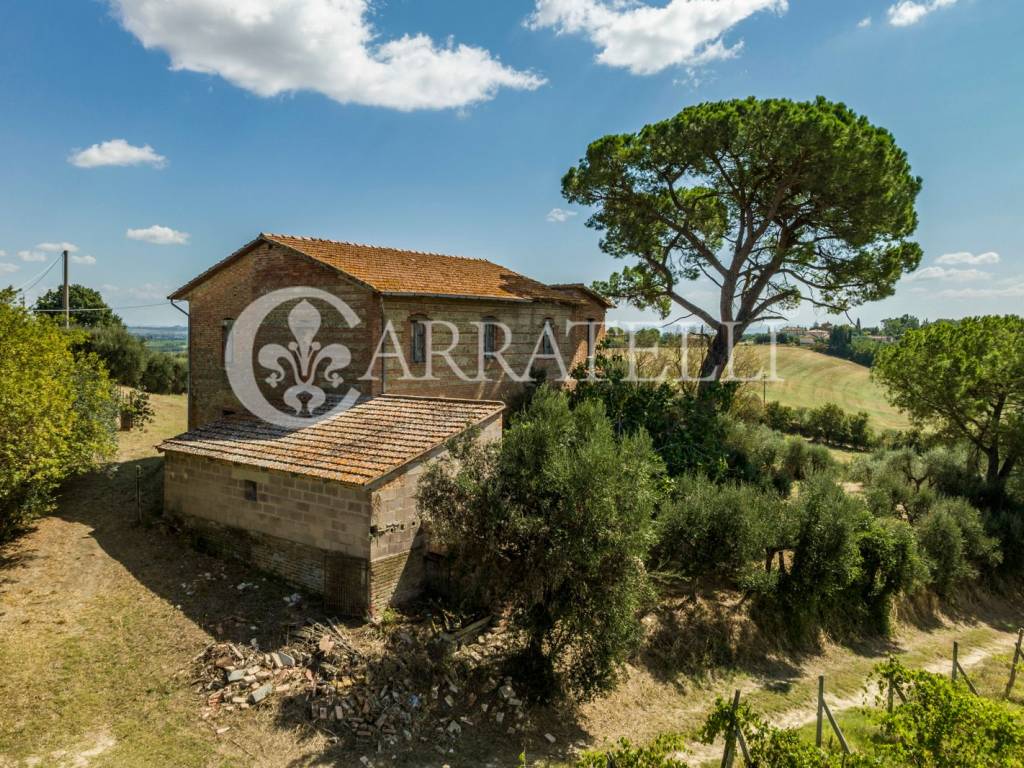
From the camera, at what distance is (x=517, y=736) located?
365 inches

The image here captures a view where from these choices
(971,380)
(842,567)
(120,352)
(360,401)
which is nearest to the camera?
(842,567)

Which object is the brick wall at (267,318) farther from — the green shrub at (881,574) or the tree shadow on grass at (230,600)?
the green shrub at (881,574)

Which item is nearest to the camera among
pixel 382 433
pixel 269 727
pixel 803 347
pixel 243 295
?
pixel 269 727

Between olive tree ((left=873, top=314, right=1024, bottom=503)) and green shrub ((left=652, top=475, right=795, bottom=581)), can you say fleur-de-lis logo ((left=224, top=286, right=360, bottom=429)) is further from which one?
olive tree ((left=873, top=314, right=1024, bottom=503))

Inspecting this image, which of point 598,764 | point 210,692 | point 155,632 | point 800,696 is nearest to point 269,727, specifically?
point 210,692

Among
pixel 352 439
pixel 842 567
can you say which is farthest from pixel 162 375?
pixel 842 567

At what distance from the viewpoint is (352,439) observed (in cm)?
1298

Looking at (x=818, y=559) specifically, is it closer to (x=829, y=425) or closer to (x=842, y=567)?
(x=842, y=567)

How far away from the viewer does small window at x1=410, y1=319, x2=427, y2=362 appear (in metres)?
16.9

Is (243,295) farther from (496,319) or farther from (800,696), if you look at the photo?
(800,696)

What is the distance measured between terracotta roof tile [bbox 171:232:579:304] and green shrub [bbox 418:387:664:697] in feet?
24.7

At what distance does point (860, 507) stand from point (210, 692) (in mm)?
15195

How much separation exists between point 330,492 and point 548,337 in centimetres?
1212

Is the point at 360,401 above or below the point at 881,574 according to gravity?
above
